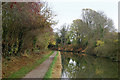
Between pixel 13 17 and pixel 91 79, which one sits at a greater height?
pixel 13 17

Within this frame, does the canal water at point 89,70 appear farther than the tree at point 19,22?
Yes

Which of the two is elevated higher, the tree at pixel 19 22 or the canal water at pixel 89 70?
the tree at pixel 19 22

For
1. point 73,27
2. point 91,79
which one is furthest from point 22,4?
point 73,27

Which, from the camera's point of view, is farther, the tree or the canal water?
the canal water

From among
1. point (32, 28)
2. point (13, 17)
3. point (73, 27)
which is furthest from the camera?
point (73, 27)

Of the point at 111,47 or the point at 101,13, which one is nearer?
the point at 111,47

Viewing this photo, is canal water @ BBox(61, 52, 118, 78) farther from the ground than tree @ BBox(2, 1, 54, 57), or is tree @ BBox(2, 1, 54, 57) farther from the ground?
tree @ BBox(2, 1, 54, 57)

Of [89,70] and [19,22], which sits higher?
[19,22]

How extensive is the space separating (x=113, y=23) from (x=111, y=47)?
9.93 meters

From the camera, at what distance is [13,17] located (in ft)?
30.0

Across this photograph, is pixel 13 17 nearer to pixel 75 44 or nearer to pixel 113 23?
pixel 113 23

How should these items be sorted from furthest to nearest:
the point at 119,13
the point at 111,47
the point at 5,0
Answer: the point at 111,47, the point at 119,13, the point at 5,0

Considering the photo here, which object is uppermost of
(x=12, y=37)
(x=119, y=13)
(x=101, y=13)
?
(x=101, y=13)

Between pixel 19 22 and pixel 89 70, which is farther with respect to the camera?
pixel 89 70
